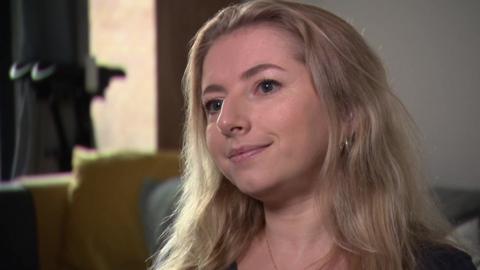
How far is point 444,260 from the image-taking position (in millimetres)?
933

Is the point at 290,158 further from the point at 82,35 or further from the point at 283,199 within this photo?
the point at 82,35

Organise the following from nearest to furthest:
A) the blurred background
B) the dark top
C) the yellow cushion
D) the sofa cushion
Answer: the dark top < the blurred background < the sofa cushion < the yellow cushion

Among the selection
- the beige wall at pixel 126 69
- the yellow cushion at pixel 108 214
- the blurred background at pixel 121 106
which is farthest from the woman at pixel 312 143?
the beige wall at pixel 126 69

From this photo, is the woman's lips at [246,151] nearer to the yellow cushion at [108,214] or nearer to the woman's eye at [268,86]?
the woman's eye at [268,86]

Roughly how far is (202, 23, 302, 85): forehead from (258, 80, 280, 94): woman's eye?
0.03m

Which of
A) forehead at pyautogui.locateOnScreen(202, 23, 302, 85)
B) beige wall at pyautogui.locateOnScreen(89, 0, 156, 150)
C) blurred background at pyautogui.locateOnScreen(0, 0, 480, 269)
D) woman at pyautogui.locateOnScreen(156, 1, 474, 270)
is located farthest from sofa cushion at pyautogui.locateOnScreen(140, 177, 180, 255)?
forehead at pyautogui.locateOnScreen(202, 23, 302, 85)

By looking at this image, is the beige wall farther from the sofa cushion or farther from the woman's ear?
the woman's ear

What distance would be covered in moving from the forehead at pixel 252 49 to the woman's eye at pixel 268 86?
0.11 ft

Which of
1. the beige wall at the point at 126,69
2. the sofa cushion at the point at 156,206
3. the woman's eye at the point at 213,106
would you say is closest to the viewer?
the woman's eye at the point at 213,106

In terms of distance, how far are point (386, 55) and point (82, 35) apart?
1.59m

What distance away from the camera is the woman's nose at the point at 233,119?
36.9 inches

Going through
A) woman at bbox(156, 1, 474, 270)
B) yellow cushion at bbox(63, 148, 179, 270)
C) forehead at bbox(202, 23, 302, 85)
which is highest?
forehead at bbox(202, 23, 302, 85)

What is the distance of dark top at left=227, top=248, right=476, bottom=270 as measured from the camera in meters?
0.93

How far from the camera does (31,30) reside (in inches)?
114
